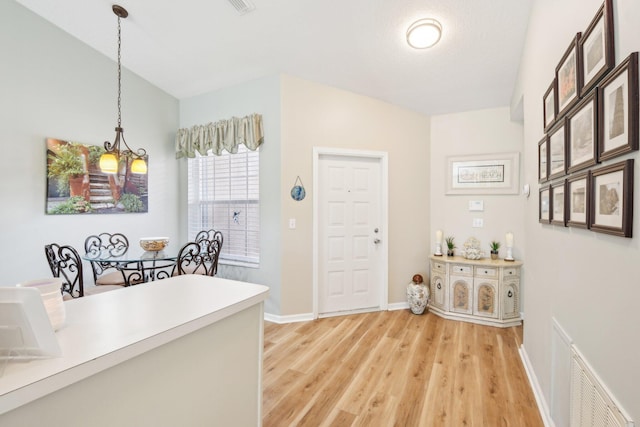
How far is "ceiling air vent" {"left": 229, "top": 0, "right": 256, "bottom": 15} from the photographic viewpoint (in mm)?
2477

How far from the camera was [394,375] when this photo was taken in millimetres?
2311

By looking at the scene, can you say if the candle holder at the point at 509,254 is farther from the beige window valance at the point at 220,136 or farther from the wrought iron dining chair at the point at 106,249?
the wrought iron dining chair at the point at 106,249

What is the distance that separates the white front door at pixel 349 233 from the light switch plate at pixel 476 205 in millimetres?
1195

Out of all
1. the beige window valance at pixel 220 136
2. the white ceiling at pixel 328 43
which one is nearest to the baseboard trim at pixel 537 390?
the white ceiling at pixel 328 43

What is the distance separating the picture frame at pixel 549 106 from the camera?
5.52 feet

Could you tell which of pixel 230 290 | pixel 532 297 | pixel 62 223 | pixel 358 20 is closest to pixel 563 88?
pixel 532 297

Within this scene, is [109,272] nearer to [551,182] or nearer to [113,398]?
[113,398]

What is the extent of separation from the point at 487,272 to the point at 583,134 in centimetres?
244

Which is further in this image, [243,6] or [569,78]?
[243,6]

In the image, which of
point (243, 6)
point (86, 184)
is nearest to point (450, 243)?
point (243, 6)

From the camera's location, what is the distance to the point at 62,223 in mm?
3201

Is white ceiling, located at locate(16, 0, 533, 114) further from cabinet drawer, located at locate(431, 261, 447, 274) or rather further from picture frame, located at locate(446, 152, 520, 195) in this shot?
cabinet drawer, located at locate(431, 261, 447, 274)

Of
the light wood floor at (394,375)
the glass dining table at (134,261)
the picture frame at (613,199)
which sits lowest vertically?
the light wood floor at (394,375)

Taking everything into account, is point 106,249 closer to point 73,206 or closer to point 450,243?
point 73,206
